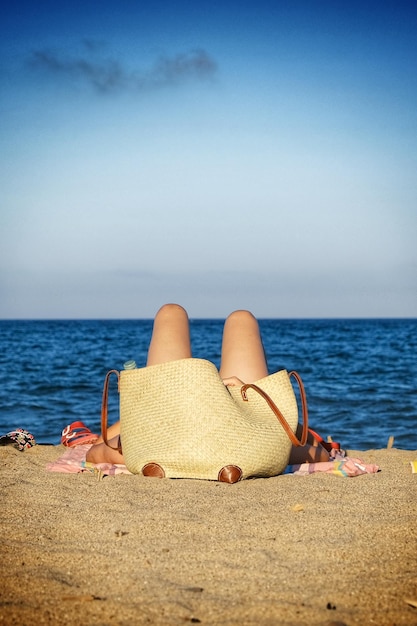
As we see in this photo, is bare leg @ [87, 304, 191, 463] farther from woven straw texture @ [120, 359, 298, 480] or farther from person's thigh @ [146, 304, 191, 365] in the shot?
woven straw texture @ [120, 359, 298, 480]

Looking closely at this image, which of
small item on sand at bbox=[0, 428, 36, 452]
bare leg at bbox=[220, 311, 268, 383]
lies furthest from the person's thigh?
small item on sand at bbox=[0, 428, 36, 452]

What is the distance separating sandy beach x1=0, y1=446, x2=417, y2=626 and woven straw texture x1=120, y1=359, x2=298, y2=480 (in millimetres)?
156

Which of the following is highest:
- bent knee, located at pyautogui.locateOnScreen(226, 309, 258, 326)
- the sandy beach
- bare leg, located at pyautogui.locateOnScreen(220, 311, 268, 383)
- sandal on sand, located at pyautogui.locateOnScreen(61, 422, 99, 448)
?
bent knee, located at pyautogui.locateOnScreen(226, 309, 258, 326)

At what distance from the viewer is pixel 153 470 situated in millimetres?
3854

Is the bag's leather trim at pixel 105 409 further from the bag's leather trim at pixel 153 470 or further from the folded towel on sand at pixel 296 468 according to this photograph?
the bag's leather trim at pixel 153 470

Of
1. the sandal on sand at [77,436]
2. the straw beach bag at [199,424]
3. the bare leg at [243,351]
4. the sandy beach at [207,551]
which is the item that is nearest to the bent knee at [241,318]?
the bare leg at [243,351]

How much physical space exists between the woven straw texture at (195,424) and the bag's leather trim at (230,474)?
25mm

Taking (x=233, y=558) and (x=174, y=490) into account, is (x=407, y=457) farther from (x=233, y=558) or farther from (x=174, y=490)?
(x=233, y=558)

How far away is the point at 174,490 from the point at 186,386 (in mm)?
617

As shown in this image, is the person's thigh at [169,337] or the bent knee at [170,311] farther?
the bent knee at [170,311]

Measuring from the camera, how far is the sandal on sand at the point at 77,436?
535cm

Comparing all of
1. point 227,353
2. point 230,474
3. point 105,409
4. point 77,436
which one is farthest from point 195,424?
point 77,436

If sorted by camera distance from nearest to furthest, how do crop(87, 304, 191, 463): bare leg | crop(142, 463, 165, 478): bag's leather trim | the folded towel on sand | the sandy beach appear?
1. the sandy beach
2. crop(142, 463, 165, 478): bag's leather trim
3. the folded towel on sand
4. crop(87, 304, 191, 463): bare leg

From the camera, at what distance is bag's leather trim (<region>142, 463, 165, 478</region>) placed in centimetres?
383
